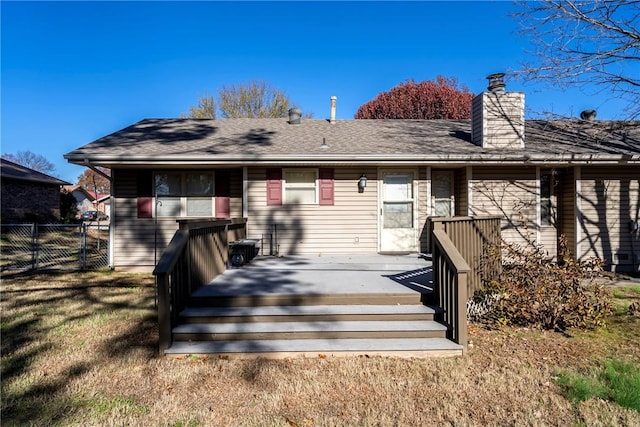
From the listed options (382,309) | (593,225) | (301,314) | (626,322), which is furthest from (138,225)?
(593,225)

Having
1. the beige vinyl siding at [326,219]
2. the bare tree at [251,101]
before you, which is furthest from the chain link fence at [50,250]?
the bare tree at [251,101]

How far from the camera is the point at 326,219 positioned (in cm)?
852

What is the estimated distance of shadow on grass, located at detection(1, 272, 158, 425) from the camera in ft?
9.65

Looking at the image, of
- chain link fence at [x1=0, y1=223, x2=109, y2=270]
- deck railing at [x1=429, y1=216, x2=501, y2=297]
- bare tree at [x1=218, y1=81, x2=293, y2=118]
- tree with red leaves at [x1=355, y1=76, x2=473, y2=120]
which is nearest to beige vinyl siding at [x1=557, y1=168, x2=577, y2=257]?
deck railing at [x1=429, y1=216, x2=501, y2=297]

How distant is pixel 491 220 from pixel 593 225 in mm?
4687

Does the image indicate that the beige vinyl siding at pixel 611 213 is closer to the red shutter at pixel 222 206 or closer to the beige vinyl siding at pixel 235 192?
the beige vinyl siding at pixel 235 192

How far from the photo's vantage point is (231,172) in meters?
8.72

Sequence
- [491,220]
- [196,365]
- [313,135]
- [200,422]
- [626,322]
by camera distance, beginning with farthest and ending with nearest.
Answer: [313,135], [491,220], [626,322], [196,365], [200,422]

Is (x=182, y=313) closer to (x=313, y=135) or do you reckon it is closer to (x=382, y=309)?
(x=382, y=309)

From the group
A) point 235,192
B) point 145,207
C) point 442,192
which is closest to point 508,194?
point 442,192

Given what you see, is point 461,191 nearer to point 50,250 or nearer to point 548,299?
point 548,299

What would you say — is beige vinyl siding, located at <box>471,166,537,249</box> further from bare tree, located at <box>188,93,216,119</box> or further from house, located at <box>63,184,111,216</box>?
house, located at <box>63,184,111,216</box>

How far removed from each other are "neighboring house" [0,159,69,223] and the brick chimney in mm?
20774

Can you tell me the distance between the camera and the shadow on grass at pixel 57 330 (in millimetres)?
2941
